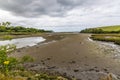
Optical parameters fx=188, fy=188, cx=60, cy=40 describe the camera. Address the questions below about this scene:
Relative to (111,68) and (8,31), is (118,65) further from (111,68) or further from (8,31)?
(8,31)

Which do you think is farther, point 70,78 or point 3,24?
point 70,78

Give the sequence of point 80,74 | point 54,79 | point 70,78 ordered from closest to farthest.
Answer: point 54,79
point 70,78
point 80,74

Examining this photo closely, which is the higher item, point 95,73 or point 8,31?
point 8,31

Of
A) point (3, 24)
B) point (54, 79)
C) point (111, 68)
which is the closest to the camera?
Result: point (3, 24)

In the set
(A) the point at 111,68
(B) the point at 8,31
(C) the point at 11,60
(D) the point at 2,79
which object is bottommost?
(A) the point at 111,68

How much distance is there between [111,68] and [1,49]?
1676cm

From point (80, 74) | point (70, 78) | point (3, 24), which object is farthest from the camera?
point (80, 74)

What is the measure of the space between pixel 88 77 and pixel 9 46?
11.8 metres

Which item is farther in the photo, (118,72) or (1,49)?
(118,72)

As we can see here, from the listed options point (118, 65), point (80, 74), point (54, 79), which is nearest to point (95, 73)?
point (80, 74)

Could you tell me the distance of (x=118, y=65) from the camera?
23094 mm

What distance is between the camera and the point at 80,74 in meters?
19.3

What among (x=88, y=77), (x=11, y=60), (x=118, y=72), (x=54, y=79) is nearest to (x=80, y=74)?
(x=88, y=77)

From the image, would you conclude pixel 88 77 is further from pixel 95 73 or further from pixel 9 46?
pixel 9 46
